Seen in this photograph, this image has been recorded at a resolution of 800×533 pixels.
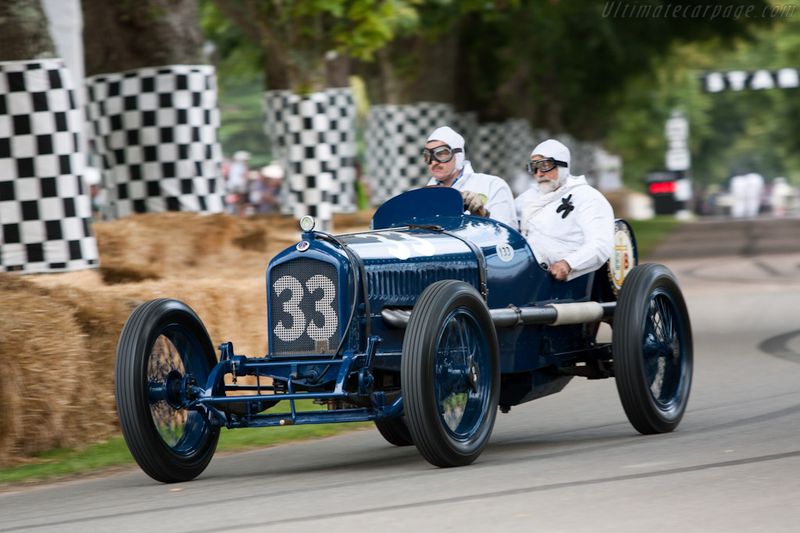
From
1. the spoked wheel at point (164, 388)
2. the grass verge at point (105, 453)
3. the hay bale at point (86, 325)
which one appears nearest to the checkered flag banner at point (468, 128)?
the hay bale at point (86, 325)

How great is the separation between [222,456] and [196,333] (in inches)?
51.2

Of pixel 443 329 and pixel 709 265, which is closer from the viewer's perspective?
pixel 443 329

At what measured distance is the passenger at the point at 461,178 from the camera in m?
9.48

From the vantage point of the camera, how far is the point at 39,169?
36.5 feet

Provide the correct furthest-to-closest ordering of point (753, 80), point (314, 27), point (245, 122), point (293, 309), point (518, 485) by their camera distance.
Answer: point (245, 122), point (753, 80), point (314, 27), point (293, 309), point (518, 485)

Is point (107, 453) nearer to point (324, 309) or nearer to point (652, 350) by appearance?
point (324, 309)

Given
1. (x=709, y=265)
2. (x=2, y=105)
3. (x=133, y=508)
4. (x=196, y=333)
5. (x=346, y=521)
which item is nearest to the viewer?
(x=346, y=521)

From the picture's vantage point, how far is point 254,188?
36.9 m

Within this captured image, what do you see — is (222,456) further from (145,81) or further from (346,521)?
(145,81)

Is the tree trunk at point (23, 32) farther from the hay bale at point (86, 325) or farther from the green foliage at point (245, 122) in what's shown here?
the green foliage at point (245, 122)

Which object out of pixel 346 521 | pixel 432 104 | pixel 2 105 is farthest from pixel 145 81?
pixel 432 104

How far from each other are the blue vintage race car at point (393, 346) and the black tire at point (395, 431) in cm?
1

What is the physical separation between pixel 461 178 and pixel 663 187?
47125 millimetres

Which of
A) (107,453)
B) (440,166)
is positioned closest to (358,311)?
(440,166)
